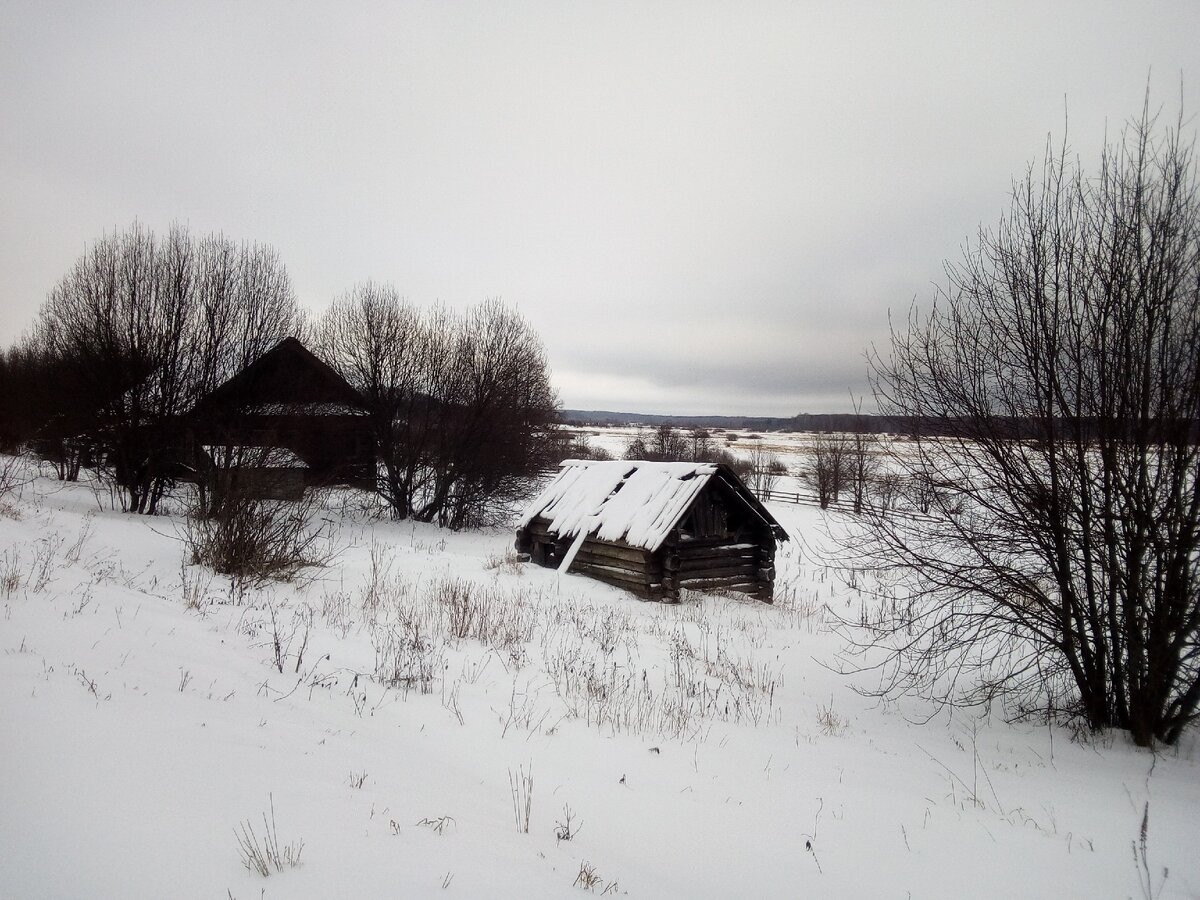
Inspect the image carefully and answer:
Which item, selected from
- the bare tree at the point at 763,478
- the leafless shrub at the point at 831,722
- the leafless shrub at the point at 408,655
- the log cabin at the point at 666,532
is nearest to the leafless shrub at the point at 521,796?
the leafless shrub at the point at 408,655

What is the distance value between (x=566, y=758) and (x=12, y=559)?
23.1ft

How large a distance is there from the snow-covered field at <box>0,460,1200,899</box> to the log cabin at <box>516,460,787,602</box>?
4206 mm

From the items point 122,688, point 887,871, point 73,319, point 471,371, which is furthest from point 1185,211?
point 73,319

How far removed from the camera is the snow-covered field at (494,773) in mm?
2178

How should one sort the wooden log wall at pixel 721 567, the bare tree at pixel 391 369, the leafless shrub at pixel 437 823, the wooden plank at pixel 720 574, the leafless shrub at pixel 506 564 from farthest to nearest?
the bare tree at pixel 391 369 < the leafless shrub at pixel 506 564 < the wooden plank at pixel 720 574 < the wooden log wall at pixel 721 567 < the leafless shrub at pixel 437 823

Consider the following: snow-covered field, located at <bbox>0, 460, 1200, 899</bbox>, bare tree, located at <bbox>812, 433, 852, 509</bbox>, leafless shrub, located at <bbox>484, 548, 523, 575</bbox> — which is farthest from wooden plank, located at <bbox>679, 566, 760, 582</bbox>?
bare tree, located at <bbox>812, 433, 852, 509</bbox>

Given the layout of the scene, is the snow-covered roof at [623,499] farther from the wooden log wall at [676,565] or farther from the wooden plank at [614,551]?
the wooden log wall at [676,565]

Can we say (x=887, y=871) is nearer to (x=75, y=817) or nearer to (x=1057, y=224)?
(x=75, y=817)

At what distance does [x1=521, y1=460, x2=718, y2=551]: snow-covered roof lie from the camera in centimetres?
1107

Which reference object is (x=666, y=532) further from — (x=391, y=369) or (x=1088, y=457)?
(x=391, y=369)

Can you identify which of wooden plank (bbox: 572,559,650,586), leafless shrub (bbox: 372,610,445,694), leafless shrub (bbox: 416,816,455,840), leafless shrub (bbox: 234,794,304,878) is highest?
leafless shrub (bbox: 234,794,304,878)

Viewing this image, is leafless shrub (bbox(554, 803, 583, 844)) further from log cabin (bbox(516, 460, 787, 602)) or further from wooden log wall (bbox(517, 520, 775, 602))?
wooden log wall (bbox(517, 520, 775, 602))

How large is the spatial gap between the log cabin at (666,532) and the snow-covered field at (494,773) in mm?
4206

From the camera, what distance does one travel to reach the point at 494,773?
3412mm
